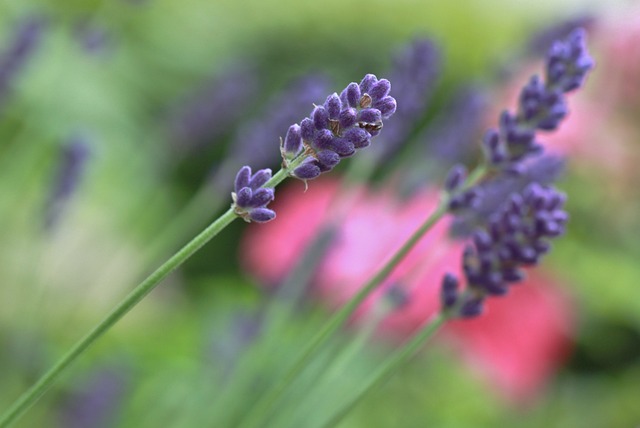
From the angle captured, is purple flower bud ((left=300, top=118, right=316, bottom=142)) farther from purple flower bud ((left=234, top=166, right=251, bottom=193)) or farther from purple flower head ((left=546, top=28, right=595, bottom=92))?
purple flower head ((left=546, top=28, right=595, bottom=92))

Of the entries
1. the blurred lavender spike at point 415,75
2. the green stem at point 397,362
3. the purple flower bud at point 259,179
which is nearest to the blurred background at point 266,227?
the blurred lavender spike at point 415,75

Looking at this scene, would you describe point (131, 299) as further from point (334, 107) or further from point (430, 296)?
point (430, 296)

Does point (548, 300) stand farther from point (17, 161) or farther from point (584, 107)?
point (17, 161)

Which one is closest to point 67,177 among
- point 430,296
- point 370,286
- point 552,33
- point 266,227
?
point 370,286

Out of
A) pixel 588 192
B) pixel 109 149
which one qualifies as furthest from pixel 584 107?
pixel 109 149

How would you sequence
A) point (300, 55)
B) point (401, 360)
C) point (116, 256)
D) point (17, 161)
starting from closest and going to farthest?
point (401, 360) → point (17, 161) → point (116, 256) → point (300, 55)

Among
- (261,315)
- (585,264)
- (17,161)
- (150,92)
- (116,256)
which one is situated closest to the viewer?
(261,315)

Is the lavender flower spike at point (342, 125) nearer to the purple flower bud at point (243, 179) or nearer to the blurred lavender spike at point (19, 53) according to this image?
the purple flower bud at point (243, 179)
